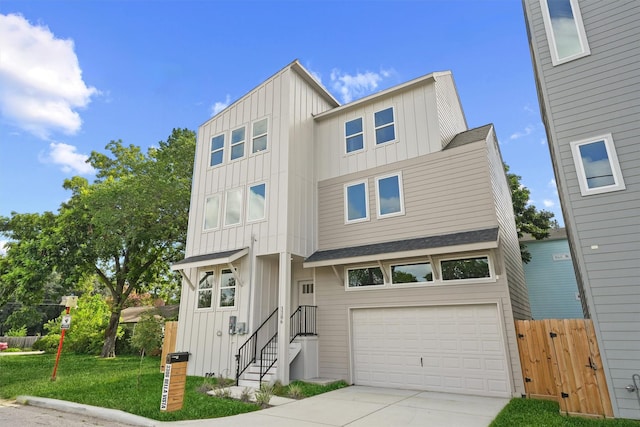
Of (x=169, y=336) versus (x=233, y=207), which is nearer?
(x=233, y=207)

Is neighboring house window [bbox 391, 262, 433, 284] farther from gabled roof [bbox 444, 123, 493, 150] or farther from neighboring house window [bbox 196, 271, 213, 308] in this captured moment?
neighboring house window [bbox 196, 271, 213, 308]

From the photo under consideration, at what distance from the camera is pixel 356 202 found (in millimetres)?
11055

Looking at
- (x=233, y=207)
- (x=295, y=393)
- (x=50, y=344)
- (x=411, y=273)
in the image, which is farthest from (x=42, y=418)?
(x=50, y=344)

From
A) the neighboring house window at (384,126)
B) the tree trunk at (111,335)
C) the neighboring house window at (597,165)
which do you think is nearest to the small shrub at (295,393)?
the neighboring house window at (597,165)

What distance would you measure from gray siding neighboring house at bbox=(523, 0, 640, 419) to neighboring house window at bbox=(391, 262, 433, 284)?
3.35m

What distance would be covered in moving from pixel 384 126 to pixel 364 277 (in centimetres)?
503

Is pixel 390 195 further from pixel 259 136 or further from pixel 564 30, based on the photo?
pixel 564 30

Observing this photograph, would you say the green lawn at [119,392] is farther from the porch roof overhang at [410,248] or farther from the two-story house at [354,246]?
the porch roof overhang at [410,248]

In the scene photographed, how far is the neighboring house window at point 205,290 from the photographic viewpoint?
37.2ft

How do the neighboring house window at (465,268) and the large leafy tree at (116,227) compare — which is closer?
the neighboring house window at (465,268)

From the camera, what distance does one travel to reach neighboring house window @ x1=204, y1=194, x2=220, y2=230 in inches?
481

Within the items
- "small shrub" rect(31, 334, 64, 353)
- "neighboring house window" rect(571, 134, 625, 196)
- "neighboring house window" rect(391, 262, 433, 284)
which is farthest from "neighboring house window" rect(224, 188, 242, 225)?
"small shrub" rect(31, 334, 64, 353)

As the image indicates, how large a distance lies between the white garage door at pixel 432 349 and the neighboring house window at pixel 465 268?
0.75m

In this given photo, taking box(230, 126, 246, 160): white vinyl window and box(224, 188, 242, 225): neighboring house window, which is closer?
box(224, 188, 242, 225): neighboring house window
